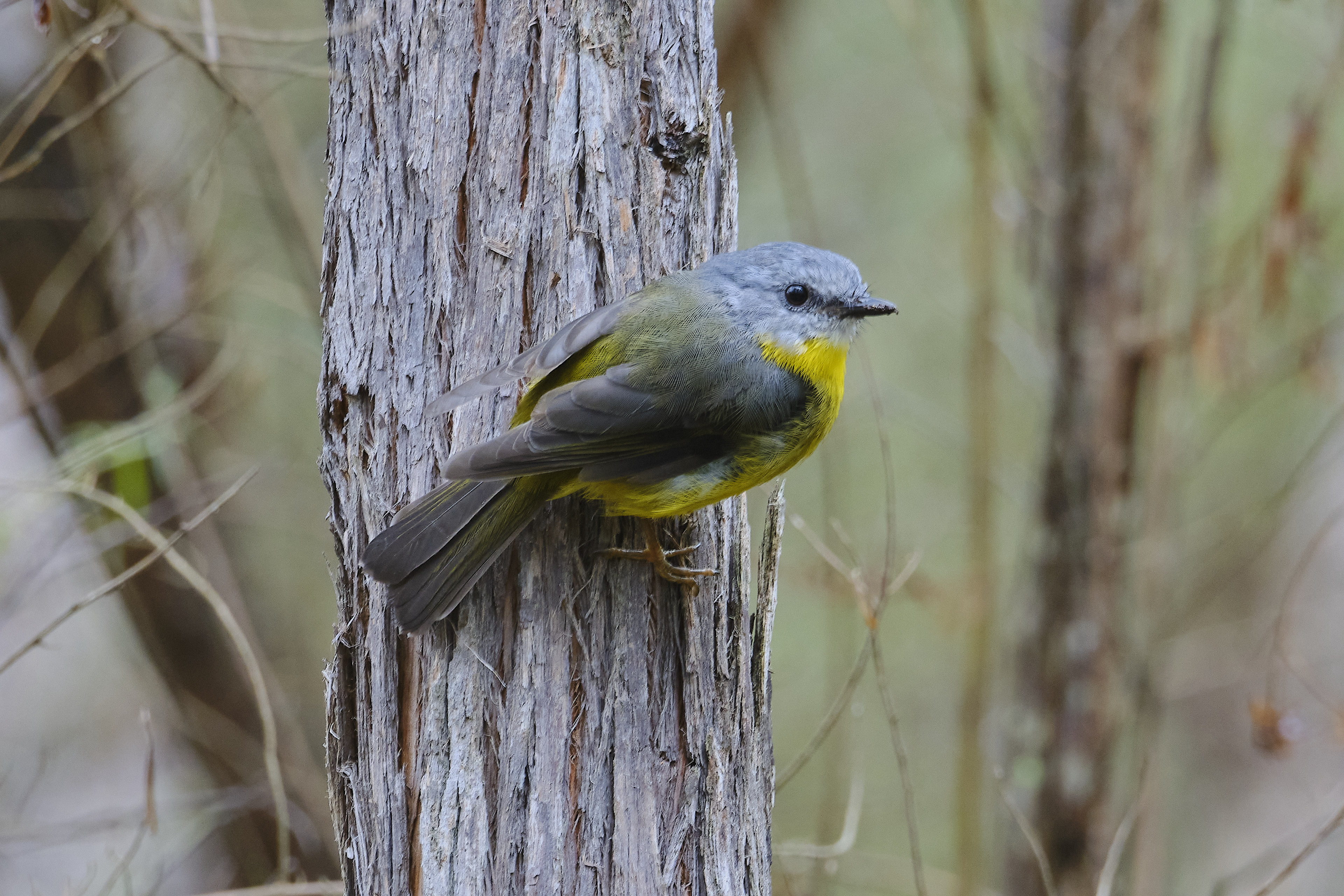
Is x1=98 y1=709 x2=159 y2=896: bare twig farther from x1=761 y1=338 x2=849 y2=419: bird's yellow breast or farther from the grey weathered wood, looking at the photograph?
x1=761 y1=338 x2=849 y2=419: bird's yellow breast

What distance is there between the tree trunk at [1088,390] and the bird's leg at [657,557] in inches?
117

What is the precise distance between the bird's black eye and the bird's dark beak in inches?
3.6

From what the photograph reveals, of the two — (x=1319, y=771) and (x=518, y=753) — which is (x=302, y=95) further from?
(x=1319, y=771)

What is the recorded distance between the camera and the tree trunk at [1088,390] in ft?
15.9

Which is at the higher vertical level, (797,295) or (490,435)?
(797,295)

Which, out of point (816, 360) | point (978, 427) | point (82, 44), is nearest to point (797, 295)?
point (816, 360)

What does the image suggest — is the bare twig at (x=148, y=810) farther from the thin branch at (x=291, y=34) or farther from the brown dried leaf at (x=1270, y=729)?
the brown dried leaf at (x=1270, y=729)

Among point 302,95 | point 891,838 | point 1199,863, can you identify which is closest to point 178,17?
point 302,95

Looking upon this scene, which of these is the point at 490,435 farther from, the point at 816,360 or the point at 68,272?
the point at 68,272

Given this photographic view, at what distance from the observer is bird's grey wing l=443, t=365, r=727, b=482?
2271 millimetres

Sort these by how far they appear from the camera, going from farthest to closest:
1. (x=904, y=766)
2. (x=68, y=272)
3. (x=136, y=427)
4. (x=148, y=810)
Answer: (x=68, y=272)
(x=136, y=427)
(x=904, y=766)
(x=148, y=810)

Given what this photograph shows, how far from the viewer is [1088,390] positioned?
4895mm

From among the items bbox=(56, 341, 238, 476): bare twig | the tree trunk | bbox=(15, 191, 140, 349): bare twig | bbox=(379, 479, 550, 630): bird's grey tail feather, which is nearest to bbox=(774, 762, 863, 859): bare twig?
bbox=(379, 479, 550, 630): bird's grey tail feather

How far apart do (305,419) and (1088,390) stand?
4.72m
